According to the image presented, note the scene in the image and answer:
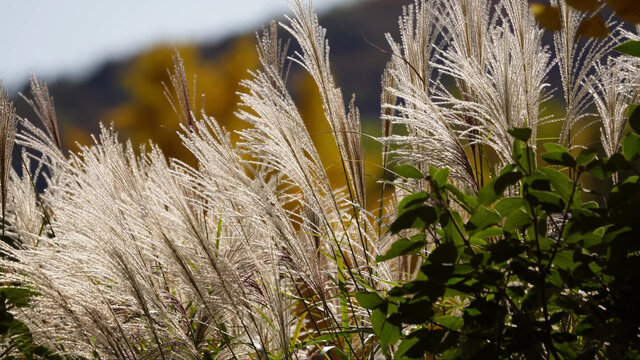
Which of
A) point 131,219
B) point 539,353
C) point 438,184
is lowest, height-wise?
point 539,353

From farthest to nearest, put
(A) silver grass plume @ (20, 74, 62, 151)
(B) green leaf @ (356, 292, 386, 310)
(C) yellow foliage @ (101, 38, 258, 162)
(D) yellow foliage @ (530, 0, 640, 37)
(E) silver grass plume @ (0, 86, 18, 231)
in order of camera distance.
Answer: (C) yellow foliage @ (101, 38, 258, 162), (A) silver grass plume @ (20, 74, 62, 151), (E) silver grass plume @ (0, 86, 18, 231), (B) green leaf @ (356, 292, 386, 310), (D) yellow foliage @ (530, 0, 640, 37)

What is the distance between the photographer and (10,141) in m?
2.09

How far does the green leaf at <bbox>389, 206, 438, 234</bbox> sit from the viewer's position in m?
1.17

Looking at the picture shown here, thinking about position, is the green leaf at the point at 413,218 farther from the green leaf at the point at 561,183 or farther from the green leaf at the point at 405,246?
the green leaf at the point at 561,183

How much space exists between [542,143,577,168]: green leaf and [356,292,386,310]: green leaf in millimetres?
396

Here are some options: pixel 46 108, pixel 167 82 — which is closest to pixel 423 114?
pixel 46 108

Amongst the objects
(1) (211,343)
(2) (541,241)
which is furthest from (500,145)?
(1) (211,343)

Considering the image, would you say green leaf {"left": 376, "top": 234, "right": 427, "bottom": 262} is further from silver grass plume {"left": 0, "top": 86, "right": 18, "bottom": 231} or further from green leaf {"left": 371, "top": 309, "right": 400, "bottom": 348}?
silver grass plume {"left": 0, "top": 86, "right": 18, "bottom": 231}

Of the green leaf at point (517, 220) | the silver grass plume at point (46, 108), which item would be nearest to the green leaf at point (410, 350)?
the green leaf at point (517, 220)

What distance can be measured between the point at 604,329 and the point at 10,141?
1.77m

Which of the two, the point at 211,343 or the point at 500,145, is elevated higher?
the point at 500,145

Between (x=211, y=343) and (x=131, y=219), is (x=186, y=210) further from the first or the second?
(x=211, y=343)

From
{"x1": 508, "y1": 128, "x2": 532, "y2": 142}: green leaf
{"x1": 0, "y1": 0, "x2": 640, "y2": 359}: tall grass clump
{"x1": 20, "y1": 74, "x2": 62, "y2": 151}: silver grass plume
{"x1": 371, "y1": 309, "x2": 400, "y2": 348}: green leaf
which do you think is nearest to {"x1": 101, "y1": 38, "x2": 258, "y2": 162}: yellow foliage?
{"x1": 20, "y1": 74, "x2": 62, "y2": 151}: silver grass plume

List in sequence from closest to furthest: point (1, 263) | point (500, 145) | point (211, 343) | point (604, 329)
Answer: point (604, 329) < point (500, 145) < point (1, 263) < point (211, 343)
